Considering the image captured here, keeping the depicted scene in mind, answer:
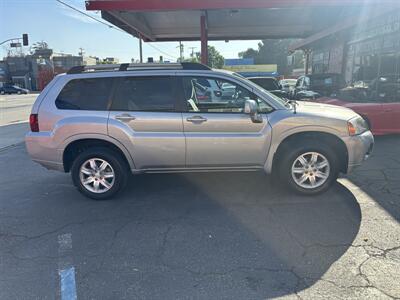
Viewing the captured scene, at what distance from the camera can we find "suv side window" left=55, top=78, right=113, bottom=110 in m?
4.78

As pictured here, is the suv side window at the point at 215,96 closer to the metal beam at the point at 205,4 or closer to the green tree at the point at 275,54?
the metal beam at the point at 205,4

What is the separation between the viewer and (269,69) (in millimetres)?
35812

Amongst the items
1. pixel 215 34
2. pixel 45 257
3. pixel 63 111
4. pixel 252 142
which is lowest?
pixel 45 257

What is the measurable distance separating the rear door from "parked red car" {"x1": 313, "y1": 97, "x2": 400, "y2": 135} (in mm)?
4989

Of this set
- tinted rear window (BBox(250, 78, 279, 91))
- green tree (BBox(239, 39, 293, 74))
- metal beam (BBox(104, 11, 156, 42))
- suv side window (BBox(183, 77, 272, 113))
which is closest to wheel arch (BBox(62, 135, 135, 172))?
suv side window (BBox(183, 77, 272, 113))

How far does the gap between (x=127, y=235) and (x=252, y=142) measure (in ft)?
6.79

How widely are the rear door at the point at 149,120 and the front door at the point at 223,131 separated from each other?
170mm

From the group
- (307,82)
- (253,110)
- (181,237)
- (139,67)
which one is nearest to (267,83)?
(307,82)

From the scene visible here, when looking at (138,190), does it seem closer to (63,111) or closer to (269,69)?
(63,111)

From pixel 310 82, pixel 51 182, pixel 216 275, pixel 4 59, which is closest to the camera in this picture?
pixel 216 275

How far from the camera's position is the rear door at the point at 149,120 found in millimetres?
4680

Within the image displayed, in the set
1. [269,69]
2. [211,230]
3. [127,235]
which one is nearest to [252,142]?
Result: [211,230]

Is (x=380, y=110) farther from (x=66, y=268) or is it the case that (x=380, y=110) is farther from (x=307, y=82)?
(x=66, y=268)

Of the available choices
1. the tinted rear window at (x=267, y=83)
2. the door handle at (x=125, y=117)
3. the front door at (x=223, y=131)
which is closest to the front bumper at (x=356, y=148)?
the front door at (x=223, y=131)
